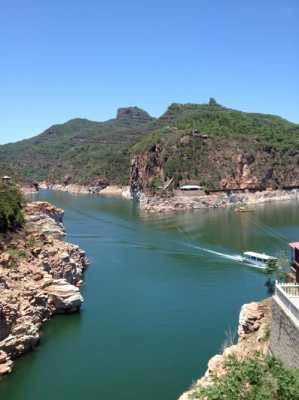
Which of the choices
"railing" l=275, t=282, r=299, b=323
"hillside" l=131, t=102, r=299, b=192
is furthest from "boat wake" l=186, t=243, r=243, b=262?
"hillside" l=131, t=102, r=299, b=192

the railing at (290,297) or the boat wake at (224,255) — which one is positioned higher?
the railing at (290,297)

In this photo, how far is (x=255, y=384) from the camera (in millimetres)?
10305

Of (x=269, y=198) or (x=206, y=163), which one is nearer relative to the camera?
(x=269, y=198)

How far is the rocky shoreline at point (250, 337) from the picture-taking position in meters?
15.2

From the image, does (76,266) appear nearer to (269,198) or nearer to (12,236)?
(12,236)

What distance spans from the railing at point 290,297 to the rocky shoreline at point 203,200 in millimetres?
75858

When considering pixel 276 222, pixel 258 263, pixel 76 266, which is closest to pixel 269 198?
pixel 276 222

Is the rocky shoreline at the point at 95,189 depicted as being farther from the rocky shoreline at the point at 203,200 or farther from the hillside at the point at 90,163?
the rocky shoreline at the point at 203,200

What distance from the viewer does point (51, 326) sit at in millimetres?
27547

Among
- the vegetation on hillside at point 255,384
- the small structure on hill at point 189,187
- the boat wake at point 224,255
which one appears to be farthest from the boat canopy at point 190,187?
the vegetation on hillside at point 255,384

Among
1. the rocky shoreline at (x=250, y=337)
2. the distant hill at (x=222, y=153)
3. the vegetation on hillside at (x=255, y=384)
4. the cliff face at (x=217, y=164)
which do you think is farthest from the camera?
the distant hill at (x=222, y=153)

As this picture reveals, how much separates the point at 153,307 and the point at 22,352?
32.2 ft

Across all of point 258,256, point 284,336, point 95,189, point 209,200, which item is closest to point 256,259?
point 258,256

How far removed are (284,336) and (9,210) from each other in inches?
1002
